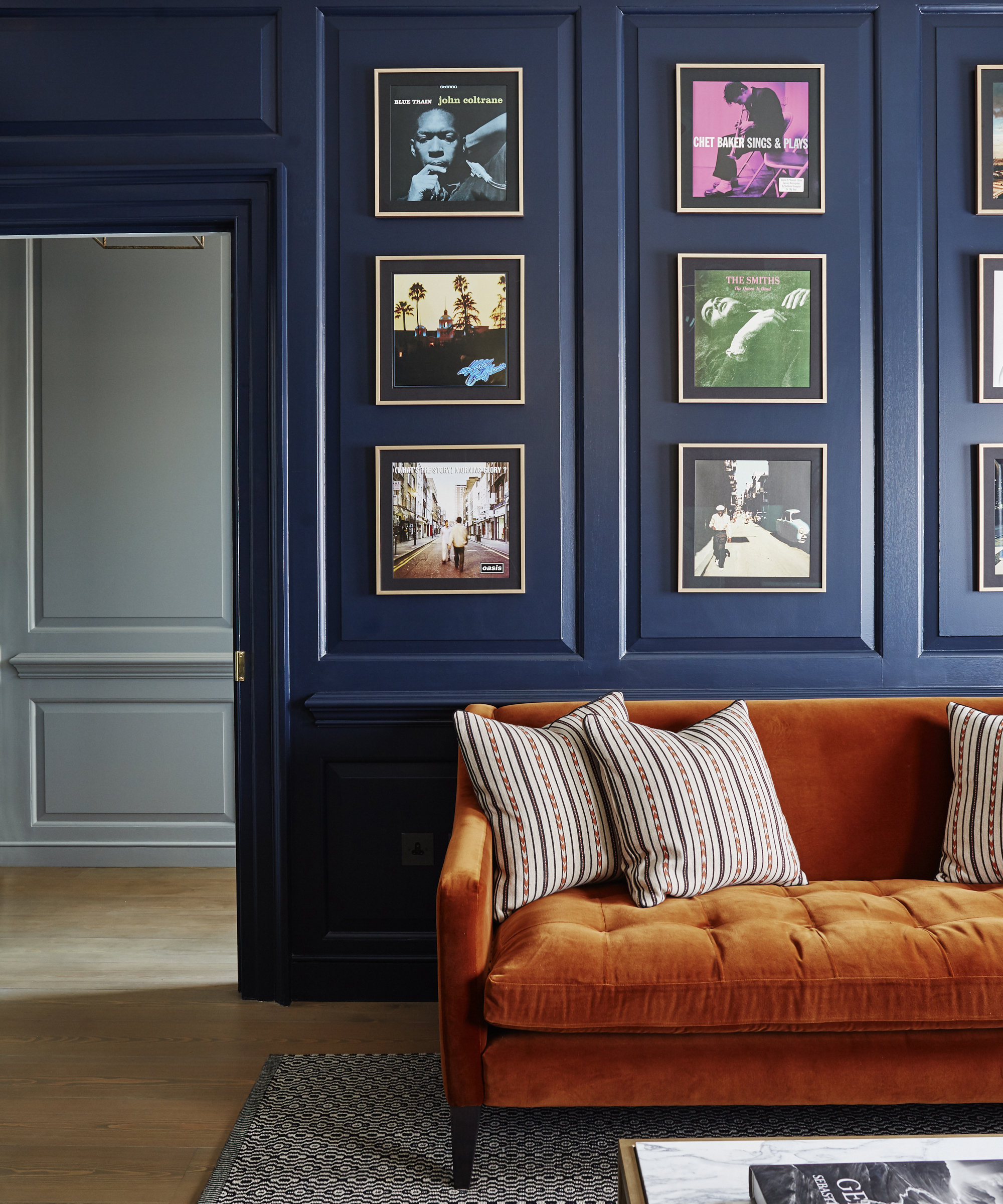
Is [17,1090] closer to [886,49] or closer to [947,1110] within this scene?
[947,1110]

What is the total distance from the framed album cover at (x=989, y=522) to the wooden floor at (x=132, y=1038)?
2.05 m

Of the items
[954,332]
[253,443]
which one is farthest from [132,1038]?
[954,332]

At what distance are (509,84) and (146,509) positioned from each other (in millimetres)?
2301

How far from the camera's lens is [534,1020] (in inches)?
67.9

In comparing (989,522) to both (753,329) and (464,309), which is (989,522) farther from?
(464,309)

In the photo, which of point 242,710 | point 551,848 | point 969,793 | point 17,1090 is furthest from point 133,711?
point 969,793

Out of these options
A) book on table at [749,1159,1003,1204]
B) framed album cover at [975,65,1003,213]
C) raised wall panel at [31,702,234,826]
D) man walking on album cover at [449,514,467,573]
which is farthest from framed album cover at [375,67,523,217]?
book on table at [749,1159,1003,1204]

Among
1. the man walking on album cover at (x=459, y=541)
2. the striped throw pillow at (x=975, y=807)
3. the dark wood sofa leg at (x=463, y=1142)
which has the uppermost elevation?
the man walking on album cover at (x=459, y=541)

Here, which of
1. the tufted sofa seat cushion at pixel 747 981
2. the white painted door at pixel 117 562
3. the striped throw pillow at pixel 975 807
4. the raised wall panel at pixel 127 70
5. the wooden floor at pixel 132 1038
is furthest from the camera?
the white painted door at pixel 117 562

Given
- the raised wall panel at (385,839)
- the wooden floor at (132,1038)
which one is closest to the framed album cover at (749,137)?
the raised wall panel at (385,839)

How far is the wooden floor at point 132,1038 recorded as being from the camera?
1848 millimetres

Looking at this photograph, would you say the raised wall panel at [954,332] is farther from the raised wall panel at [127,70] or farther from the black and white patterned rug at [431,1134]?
the raised wall panel at [127,70]

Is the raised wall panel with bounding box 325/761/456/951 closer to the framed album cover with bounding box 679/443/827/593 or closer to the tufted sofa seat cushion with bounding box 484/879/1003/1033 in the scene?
the tufted sofa seat cushion with bounding box 484/879/1003/1033

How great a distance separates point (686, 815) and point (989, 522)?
1395mm
